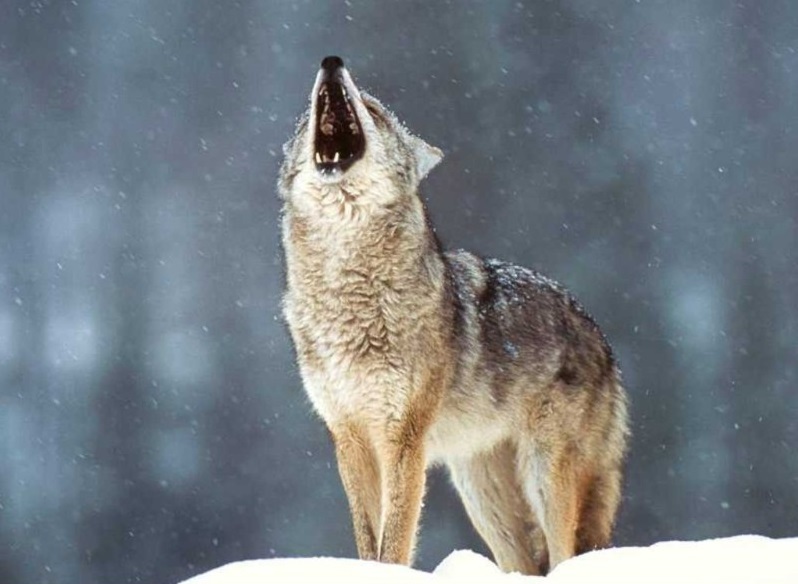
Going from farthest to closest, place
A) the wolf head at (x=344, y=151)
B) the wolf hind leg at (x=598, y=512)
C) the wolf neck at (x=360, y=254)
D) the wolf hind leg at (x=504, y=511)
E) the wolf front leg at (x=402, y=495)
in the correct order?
the wolf hind leg at (x=504, y=511) → the wolf hind leg at (x=598, y=512) → the wolf neck at (x=360, y=254) → the wolf head at (x=344, y=151) → the wolf front leg at (x=402, y=495)

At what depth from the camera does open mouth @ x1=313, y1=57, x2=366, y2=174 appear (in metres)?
5.43

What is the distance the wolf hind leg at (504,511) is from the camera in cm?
636

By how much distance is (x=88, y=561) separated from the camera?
21234 millimetres

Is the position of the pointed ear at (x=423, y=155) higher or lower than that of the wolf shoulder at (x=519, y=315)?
higher

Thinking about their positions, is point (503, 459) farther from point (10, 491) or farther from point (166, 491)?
point (10, 491)

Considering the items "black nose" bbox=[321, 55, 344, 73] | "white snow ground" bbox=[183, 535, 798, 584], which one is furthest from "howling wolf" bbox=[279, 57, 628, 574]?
"white snow ground" bbox=[183, 535, 798, 584]

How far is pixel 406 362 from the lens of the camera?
547 centimetres

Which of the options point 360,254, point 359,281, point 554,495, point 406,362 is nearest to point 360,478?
point 406,362

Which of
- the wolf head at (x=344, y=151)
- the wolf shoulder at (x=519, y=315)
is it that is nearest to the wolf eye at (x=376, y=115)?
the wolf head at (x=344, y=151)

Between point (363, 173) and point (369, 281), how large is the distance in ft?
1.68

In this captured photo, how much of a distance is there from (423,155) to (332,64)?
75 centimetres

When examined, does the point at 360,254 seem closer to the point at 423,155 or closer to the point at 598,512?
the point at 423,155

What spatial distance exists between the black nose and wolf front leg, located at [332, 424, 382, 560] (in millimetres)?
1653

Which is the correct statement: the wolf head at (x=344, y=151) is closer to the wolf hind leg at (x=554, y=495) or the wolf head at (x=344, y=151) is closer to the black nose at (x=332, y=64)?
the black nose at (x=332, y=64)
